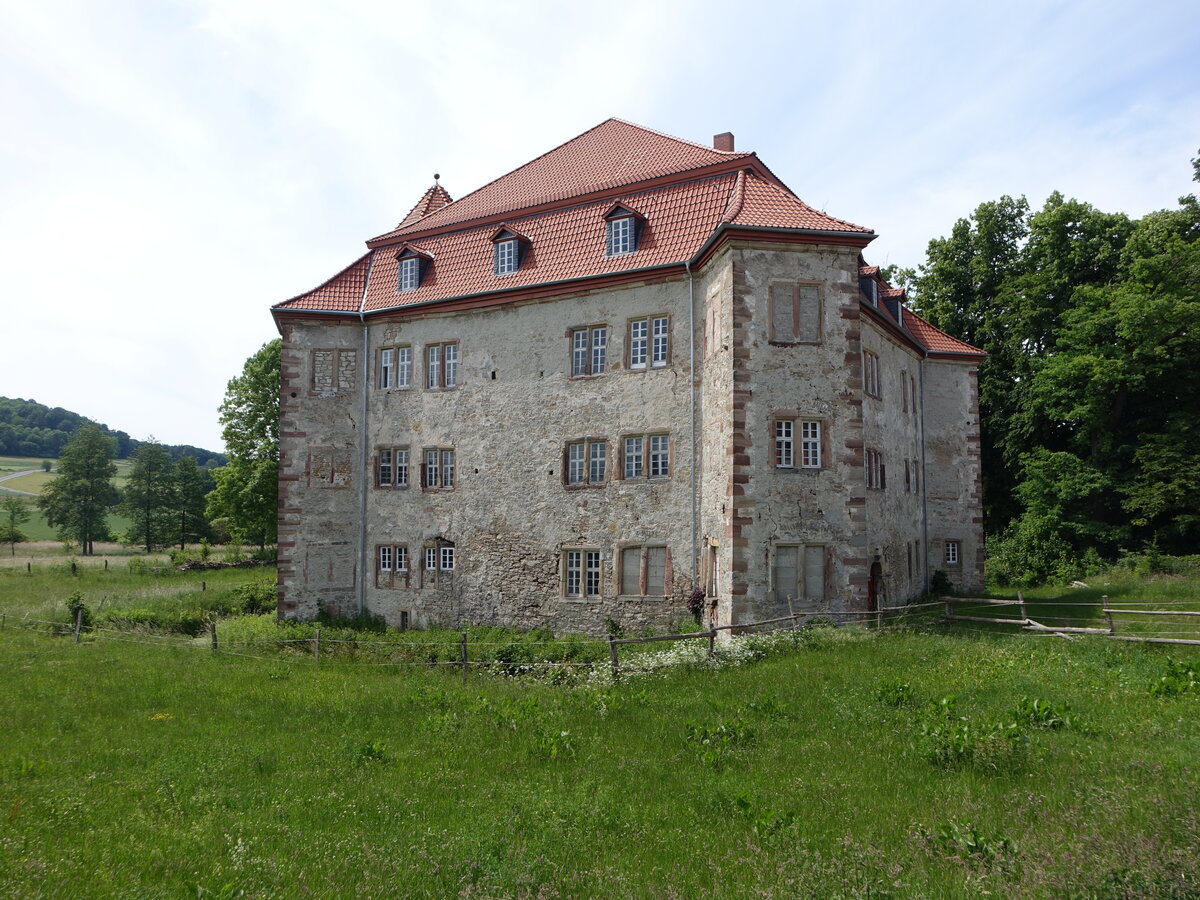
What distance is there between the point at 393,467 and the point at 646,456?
358 inches

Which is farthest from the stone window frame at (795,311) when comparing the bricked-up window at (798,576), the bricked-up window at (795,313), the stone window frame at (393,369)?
the stone window frame at (393,369)

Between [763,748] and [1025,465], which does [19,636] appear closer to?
[763,748]

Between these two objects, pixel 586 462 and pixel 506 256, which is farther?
pixel 506 256

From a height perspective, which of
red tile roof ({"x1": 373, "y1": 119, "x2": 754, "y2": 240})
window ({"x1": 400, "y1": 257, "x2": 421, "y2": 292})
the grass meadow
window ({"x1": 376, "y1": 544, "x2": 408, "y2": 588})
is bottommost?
the grass meadow

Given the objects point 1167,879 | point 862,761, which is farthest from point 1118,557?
point 1167,879

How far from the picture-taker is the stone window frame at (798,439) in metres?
18.5

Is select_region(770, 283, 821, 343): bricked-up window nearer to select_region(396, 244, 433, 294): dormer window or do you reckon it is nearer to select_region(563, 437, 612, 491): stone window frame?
select_region(563, 437, 612, 491): stone window frame

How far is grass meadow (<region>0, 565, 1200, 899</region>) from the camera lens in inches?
247

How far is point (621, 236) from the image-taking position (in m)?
22.6

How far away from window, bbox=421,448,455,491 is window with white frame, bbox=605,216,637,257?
7.99 metres

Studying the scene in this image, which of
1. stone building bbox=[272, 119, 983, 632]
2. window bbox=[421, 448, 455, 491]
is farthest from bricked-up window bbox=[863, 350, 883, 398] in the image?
window bbox=[421, 448, 455, 491]

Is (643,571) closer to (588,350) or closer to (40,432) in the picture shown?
(588,350)

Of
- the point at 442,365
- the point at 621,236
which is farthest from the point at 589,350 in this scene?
the point at 442,365

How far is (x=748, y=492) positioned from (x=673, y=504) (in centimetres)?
313
